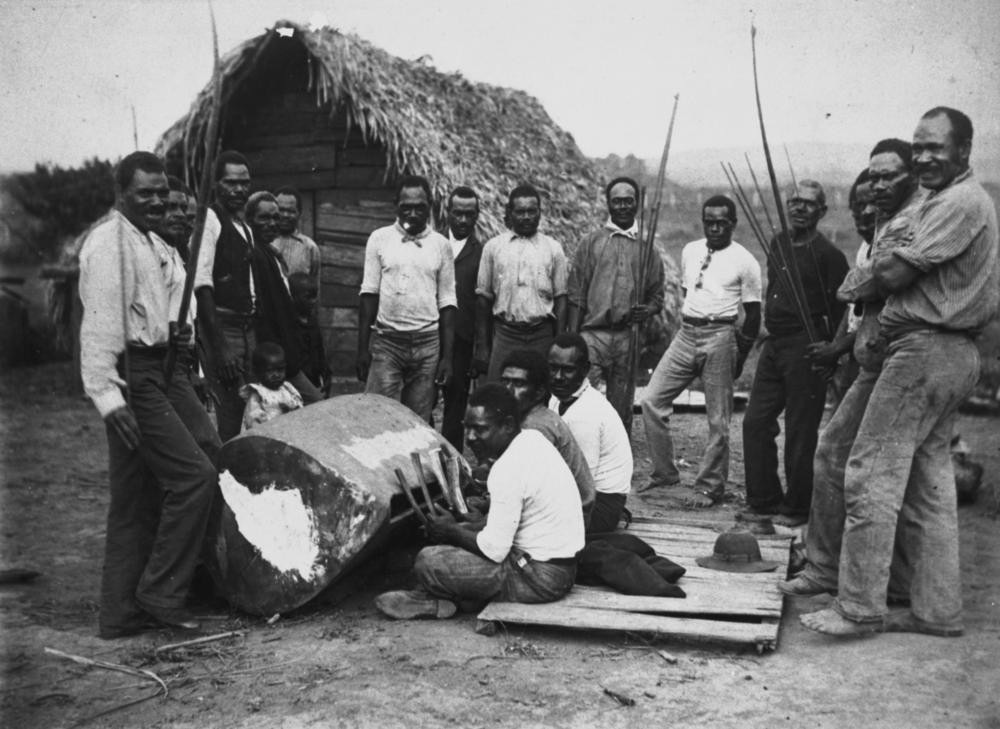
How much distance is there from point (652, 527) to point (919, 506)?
1.98m

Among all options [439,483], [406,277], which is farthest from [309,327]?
[439,483]

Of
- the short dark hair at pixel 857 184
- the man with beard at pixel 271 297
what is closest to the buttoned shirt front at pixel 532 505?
the man with beard at pixel 271 297

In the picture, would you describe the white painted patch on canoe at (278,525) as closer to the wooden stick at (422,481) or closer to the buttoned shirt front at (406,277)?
the wooden stick at (422,481)

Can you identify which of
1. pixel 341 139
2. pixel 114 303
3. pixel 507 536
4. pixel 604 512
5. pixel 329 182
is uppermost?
pixel 341 139

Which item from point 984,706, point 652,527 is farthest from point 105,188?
point 984,706

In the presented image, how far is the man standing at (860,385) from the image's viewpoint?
450 centimetres

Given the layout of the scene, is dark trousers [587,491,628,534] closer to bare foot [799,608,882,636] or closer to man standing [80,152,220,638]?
bare foot [799,608,882,636]

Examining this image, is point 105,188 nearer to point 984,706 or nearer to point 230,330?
point 230,330

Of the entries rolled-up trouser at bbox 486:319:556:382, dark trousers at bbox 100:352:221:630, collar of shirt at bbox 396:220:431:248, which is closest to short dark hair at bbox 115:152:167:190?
dark trousers at bbox 100:352:221:630

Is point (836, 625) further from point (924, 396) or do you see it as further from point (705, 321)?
point (705, 321)

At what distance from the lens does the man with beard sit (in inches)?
237

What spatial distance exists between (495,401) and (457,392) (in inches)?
110

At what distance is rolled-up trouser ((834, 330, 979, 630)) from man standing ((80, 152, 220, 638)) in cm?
294

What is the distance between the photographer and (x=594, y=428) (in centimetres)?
525
